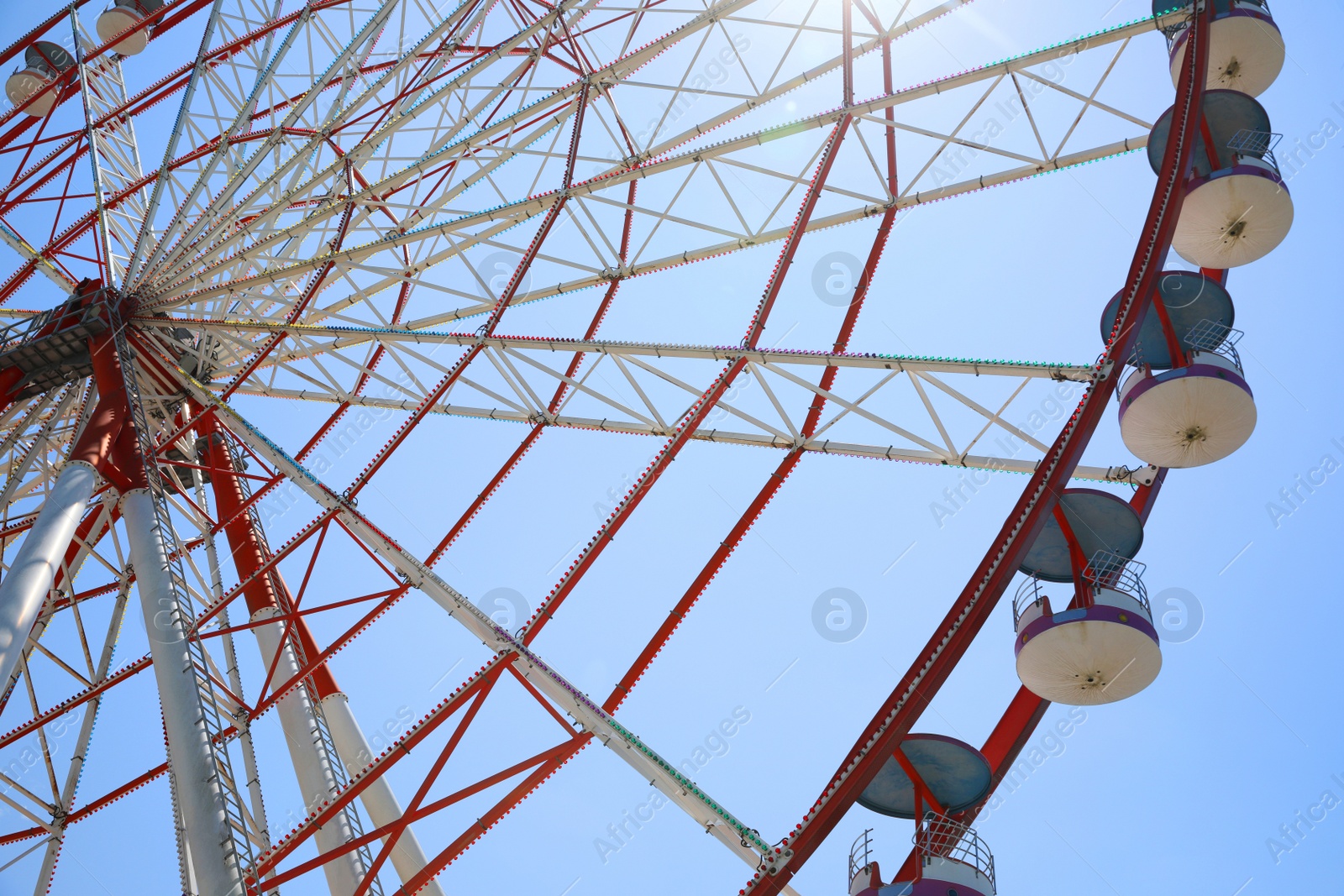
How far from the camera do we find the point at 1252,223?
12906 mm

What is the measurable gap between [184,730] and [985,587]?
7.57m

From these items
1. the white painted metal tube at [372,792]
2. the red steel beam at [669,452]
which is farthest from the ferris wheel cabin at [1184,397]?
the white painted metal tube at [372,792]

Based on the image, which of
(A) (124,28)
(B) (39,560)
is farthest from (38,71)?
(B) (39,560)

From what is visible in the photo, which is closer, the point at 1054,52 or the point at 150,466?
the point at 1054,52

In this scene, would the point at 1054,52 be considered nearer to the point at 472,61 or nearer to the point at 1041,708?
the point at 1041,708

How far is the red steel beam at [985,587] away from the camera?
8852 millimetres

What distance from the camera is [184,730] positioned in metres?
11.3

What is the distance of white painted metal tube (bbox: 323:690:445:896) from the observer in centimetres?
1234

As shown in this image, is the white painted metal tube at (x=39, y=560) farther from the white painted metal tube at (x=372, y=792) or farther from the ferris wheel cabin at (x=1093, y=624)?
the ferris wheel cabin at (x=1093, y=624)

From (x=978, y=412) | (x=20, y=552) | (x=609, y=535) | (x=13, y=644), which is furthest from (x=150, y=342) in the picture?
(x=978, y=412)

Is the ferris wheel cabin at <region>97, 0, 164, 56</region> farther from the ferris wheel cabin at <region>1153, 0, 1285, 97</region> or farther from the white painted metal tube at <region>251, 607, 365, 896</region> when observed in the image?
the ferris wheel cabin at <region>1153, 0, 1285, 97</region>

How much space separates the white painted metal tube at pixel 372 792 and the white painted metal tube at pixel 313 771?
0.42 metres

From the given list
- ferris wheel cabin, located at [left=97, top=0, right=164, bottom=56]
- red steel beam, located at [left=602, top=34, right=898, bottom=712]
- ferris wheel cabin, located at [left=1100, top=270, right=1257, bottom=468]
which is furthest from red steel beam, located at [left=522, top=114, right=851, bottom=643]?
ferris wheel cabin, located at [left=97, top=0, right=164, bottom=56]

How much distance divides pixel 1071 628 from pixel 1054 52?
21.6 feet
